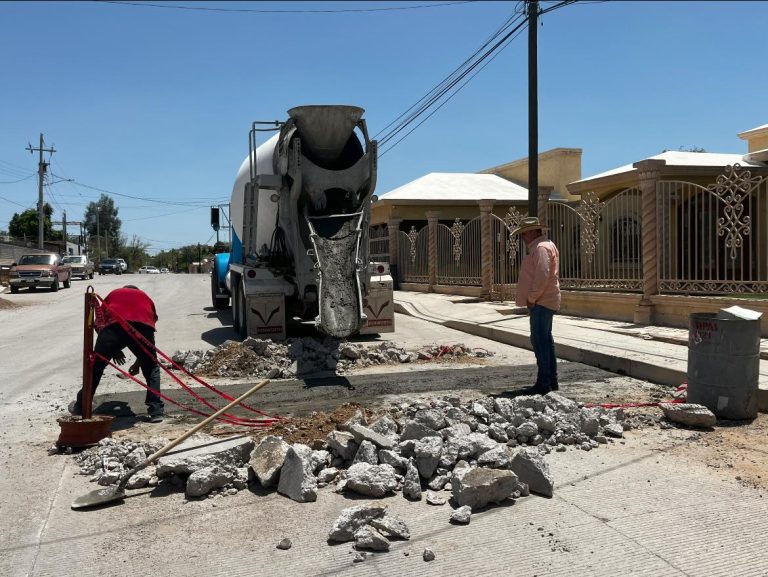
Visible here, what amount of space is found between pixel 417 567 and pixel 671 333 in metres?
8.21

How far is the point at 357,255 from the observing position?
1020 cm

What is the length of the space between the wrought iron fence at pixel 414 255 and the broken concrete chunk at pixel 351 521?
18.1 m

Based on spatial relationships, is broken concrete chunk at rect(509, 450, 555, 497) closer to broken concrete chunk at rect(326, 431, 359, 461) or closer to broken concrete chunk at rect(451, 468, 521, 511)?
broken concrete chunk at rect(451, 468, 521, 511)

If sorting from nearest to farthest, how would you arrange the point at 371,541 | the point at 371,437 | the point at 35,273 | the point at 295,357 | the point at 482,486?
the point at 371,541 < the point at 482,486 < the point at 371,437 < the point at 295,357 < the point at 35,273

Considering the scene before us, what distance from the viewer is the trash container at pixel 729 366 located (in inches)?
235

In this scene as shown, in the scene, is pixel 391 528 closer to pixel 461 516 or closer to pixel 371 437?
pixel 461 516

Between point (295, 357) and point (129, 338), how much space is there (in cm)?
342

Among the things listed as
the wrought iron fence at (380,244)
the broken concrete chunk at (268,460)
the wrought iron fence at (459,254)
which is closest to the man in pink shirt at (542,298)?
the broken concrete chunk at (268,460)

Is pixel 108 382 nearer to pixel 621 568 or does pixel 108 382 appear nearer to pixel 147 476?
pixel 147 476

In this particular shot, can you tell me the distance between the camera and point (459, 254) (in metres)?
19.5

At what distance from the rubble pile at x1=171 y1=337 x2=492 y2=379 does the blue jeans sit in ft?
9.43

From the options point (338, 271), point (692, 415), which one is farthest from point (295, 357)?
point (692, 415)

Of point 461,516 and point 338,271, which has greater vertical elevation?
point 338,271

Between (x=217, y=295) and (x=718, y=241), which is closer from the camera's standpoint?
(x=718, y=241)
